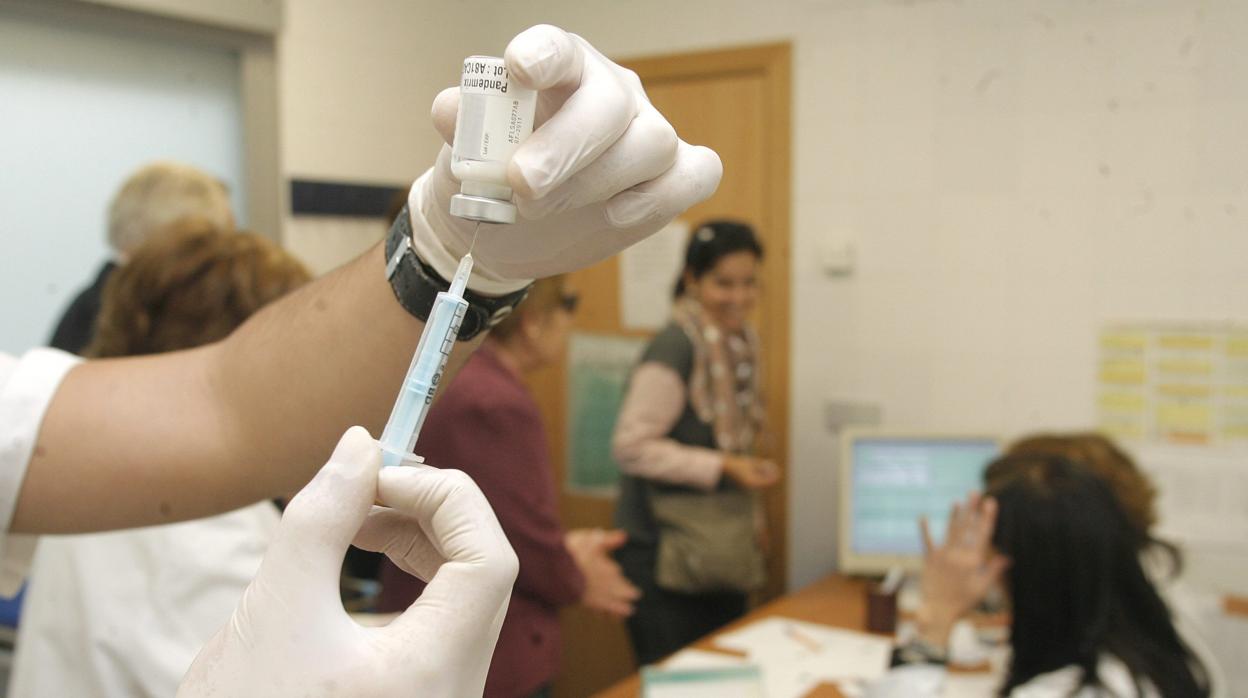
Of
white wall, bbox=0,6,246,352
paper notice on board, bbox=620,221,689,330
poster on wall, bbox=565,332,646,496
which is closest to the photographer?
white wall, bbox=0,6,246,352

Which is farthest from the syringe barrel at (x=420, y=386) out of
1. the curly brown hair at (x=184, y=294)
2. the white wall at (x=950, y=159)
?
the white wall at (x=950, y=159)

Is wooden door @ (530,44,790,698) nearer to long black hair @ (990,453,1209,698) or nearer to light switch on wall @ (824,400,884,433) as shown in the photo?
light switch on wall @ (824,400,884,433)

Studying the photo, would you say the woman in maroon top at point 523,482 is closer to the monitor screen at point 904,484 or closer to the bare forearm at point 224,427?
the bare forearm at point 224,427

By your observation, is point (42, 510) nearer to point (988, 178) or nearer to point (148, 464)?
point (148, 464)

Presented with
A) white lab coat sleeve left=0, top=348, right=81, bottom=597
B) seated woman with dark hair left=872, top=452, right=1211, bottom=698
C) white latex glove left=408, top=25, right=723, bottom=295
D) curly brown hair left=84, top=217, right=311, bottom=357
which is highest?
white latex glove left=408, top=25, right=723, bottom=295

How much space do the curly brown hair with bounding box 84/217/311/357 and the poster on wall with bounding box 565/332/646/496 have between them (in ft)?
6.18

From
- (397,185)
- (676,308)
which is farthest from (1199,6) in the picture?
(397,185)

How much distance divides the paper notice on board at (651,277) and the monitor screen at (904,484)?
0.91 meters

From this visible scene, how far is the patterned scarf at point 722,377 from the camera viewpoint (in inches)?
100

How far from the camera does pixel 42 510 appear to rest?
0.82 metres

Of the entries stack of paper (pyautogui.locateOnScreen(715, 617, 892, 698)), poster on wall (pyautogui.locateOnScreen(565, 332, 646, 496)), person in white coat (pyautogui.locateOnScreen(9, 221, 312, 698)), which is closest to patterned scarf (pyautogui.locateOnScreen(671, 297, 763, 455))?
stack of paper (pyautogui.locateOnScreen(715, 617, 892, 698))

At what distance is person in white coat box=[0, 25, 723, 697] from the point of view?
1.65 feet

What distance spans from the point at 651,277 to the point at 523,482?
1688mm

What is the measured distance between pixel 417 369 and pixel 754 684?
1114mm
